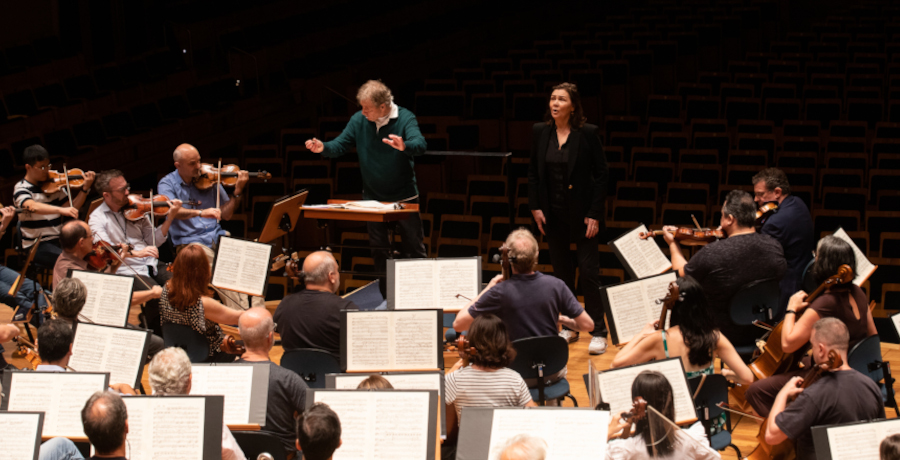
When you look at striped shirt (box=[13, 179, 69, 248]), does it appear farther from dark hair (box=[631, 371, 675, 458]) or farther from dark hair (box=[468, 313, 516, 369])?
dark hair (box=[631, 371, 675, 458])

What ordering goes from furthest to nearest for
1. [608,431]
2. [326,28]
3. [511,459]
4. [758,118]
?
1. [326,28]
2. [758,118]
3. [608,431]
4. [511,459]

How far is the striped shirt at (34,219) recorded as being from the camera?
568cm

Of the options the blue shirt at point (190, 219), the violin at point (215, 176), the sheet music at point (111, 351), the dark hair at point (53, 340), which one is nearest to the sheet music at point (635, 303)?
the sheet music at point (111, 351)

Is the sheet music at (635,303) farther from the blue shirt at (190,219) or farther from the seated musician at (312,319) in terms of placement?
the blue shirt at (190,219)

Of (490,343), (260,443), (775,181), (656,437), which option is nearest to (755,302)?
(775,181)

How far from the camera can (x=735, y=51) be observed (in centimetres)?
1237

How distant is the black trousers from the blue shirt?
7.44 ft

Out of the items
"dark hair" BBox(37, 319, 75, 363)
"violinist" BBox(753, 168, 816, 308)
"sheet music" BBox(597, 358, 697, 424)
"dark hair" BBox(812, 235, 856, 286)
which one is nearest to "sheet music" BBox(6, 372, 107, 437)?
"dark hair" BBox(37, 319, 75, 363)

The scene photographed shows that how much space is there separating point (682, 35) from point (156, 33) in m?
7.13

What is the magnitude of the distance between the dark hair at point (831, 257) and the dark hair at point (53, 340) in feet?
10.5

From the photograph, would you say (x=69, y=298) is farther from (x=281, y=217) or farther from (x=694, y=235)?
(x=694, y=235)

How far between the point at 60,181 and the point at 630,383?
4503 mm

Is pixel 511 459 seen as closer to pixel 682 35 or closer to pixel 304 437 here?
pixel 304 437

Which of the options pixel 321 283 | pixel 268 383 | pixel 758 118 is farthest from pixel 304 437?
pixel 758 118
